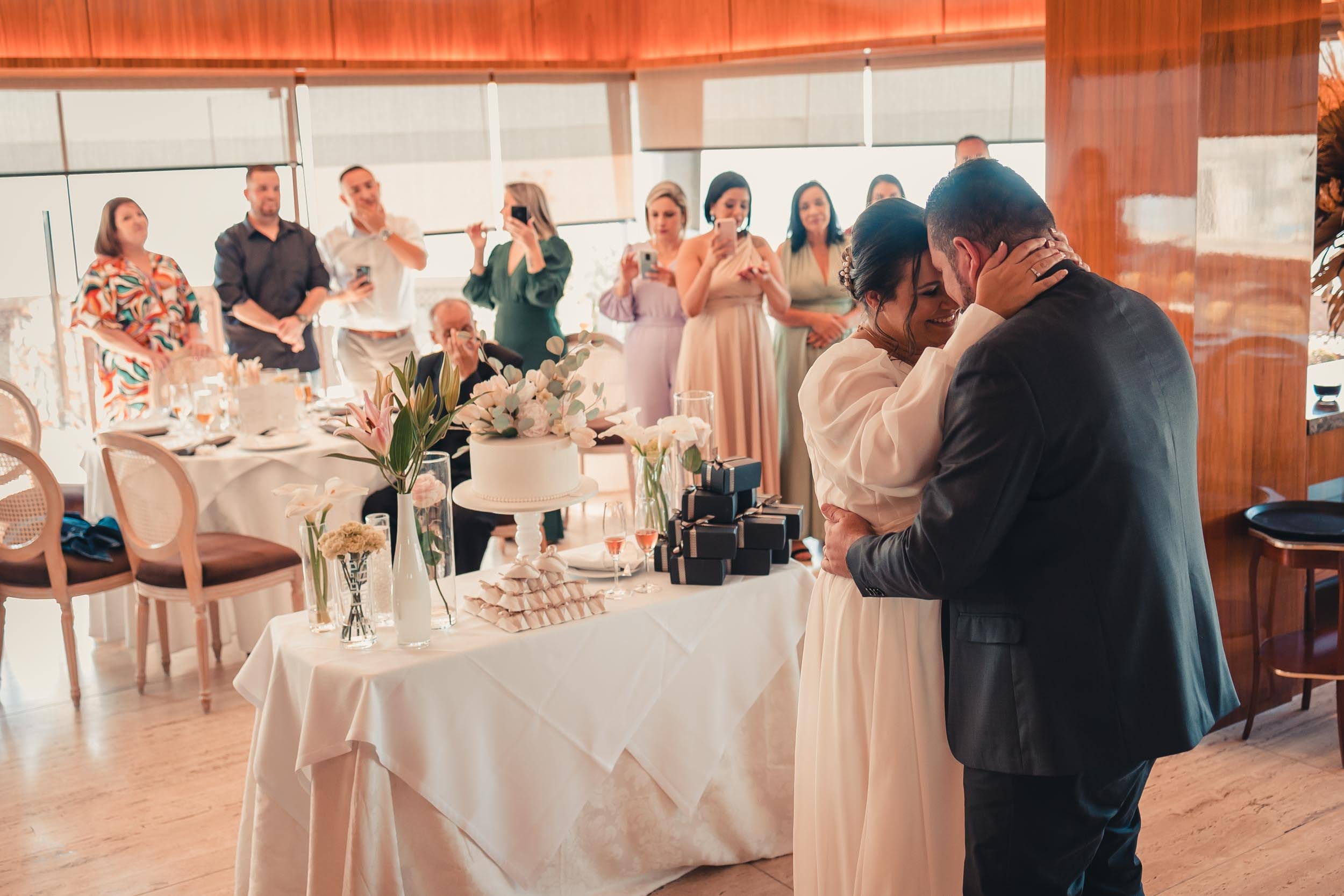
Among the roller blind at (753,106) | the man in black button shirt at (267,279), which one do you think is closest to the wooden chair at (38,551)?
the man in black button shirt at (267,279)

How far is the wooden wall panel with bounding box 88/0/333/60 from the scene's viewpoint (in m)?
6.72

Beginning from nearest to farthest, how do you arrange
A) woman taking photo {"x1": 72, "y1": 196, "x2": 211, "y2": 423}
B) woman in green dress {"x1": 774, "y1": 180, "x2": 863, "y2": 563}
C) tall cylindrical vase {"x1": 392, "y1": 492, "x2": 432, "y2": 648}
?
tall cylindrical vase {"x1": 392, "y1": 492, "x2": 432, "y2": 648} → woman taking photo {"x1": 72, "y1": 196, "x2": 211, "y2": 423} → woman in green dress {"x1": 774, "y1": 180, "x2": 863, "y2": 563}

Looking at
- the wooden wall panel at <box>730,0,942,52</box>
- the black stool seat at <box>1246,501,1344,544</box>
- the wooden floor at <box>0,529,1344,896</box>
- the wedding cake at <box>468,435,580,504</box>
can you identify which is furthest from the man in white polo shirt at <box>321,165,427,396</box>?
the black stool seat at <box>1246,501,1344,544</box>

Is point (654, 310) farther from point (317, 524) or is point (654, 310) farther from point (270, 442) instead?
point (317, 524)

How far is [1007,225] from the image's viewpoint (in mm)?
1832

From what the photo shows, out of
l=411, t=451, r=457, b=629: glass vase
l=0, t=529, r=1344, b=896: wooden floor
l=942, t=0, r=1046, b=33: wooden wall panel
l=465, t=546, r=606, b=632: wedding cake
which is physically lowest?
l=0, t=529, r=1344, b=896: wooden floor

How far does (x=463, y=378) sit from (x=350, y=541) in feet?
7.30

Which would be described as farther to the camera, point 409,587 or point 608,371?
point 608,371

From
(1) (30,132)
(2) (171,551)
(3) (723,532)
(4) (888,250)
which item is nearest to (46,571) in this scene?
(2) (171,551)

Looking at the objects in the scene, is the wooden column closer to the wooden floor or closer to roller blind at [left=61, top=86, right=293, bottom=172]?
the wooden floor

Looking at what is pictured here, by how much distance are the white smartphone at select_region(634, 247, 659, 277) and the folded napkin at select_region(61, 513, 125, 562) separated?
8.50 feet

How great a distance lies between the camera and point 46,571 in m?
4.35

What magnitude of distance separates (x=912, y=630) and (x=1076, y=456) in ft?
1.60

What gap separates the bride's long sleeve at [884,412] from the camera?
1.86 m
